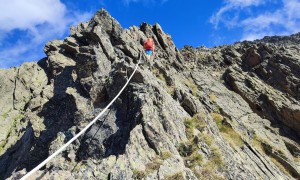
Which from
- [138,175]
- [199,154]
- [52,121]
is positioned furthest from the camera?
[52,121]

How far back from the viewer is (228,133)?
27.8 metres

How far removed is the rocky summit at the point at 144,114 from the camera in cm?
1739

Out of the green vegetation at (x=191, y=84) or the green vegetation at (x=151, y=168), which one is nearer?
the green vegetation at (x=151, y=168)

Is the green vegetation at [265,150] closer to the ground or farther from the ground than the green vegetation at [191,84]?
closer to the ground

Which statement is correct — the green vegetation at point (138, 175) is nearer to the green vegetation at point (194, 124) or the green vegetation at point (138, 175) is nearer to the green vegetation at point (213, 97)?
the green vegetation at point (194, 124)

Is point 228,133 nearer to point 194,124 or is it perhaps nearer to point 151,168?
point 194,124

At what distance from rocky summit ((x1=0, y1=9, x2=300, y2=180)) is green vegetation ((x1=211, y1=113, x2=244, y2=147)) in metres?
0.08

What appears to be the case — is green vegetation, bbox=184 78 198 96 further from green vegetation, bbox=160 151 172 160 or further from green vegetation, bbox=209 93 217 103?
green vegetation, bbox=160 151 172 160

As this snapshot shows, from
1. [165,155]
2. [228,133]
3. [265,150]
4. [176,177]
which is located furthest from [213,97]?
[176,177]

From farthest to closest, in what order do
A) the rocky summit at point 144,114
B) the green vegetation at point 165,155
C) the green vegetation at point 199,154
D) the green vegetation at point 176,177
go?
the green vegetation at point 199,154, the rocky summit at point 144,114, the green vegetation at point 165,155, the green vegetation at point 176,177

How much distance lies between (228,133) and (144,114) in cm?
1117

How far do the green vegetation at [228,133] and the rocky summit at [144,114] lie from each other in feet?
0.28

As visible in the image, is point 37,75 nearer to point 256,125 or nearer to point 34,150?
point 34,150

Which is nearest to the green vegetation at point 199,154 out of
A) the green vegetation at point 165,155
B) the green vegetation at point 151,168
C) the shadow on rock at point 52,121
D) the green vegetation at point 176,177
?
the green vegetation at point 165,155
